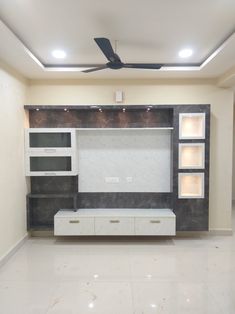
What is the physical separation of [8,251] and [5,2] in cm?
314

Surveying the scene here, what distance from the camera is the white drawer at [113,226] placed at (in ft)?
13.9

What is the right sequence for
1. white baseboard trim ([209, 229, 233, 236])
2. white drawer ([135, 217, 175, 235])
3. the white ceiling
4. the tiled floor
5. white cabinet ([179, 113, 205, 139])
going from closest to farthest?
the white ceiling
the tiled floor
white drawer ([135, 217, 175, 235])
white cabinet ([179, 113, 205, 139])
white baseboard trim ([209, 229, 233, 236])

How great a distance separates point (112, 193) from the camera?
184 inches

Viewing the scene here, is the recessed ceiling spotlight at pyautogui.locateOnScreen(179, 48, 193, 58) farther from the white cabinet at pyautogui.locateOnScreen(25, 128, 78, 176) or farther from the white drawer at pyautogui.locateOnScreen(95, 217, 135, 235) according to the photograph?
the white drawer at pyautogui.locateOnScreen(95, 217, 135, 235)

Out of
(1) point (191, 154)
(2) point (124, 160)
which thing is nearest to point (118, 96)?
(2) point (124, 160)

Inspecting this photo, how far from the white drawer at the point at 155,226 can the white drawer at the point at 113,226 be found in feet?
0.43

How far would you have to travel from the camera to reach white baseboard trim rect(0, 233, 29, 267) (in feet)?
11.6

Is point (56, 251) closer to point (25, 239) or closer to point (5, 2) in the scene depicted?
point (25, 239)

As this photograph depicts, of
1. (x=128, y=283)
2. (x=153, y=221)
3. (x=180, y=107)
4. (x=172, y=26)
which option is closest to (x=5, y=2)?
(x=172, y=26)

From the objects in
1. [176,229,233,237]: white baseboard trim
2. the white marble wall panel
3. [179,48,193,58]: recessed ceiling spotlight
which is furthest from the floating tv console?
[179,48,193,58]: recessed ceiling spotlight

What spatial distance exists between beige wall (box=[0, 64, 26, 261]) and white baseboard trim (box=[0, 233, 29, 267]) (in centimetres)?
Result: 3

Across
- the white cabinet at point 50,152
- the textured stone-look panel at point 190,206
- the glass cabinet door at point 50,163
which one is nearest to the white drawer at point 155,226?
the textured stone-look panel at point 190,206

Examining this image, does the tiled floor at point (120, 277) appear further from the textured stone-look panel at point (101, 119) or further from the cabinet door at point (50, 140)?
the textured stone-look panel at point (101, 119)

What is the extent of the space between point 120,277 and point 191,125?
2770 millimetres
